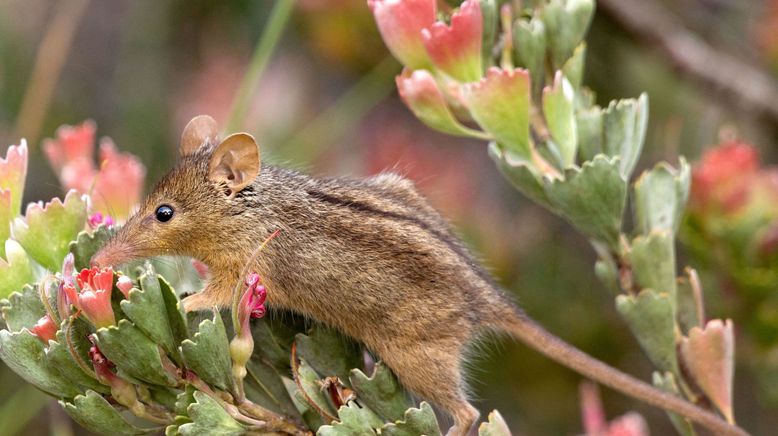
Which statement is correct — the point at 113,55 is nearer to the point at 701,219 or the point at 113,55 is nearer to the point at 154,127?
the point at 154,127

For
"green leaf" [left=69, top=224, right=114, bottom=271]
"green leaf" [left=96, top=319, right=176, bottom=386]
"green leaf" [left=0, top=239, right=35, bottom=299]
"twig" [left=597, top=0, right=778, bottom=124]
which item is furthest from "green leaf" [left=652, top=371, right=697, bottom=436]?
"twig" [left=597, top=0, right=778, bottom=124]

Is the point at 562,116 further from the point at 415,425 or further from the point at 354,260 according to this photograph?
the point at 415,425

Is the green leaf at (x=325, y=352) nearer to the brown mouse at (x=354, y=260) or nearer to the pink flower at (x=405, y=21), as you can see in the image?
the brown mouse at (x=354, y=260)

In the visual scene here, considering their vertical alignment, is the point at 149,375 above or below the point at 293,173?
below

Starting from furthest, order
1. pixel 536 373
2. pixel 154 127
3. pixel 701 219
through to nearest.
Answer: pixel 154 127
pixel 536 373
pixel 701 219

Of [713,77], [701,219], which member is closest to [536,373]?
[701,219]

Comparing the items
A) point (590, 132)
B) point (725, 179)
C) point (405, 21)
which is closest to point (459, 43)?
point (405, 21)

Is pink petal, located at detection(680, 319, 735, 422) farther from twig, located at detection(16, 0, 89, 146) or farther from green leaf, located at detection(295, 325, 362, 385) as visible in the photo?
twig, located at detection(16, 0, 89, 146)

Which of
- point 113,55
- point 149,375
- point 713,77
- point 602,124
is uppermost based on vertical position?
point 113,55
